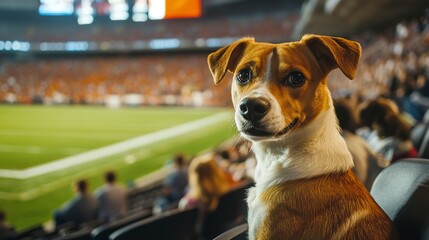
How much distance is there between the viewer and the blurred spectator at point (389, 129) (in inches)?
114

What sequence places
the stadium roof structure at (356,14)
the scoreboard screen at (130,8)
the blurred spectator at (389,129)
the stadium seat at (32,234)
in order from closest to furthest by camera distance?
1. the blurred spectator at (389,129)
2. the stadium seat at (32,234)
3. the stadium roof structure at (356,14)
4. the scoreboard screen at (130,8)

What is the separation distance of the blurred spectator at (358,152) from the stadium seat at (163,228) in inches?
35.4

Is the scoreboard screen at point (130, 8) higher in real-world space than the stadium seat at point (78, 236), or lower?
higher

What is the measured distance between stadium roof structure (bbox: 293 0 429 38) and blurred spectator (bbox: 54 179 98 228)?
4403 millimetres

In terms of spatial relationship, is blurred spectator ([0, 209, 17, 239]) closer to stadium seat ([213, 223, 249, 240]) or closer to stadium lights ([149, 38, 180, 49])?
stadium seat ([213, 223, 249, 240])

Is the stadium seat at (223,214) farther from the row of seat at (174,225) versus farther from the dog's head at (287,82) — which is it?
the dog's head at (287,82)

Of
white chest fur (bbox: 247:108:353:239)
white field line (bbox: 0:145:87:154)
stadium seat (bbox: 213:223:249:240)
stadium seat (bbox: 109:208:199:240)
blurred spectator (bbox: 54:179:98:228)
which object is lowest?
white field line (bbox: 0:145:87:154)

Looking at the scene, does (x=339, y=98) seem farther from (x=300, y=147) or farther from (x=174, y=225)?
(x=300, y=147)

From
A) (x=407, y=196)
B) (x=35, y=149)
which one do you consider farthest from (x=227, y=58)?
(x=35, y=149)

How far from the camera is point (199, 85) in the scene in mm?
27891

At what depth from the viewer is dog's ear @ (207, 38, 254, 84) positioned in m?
1.41

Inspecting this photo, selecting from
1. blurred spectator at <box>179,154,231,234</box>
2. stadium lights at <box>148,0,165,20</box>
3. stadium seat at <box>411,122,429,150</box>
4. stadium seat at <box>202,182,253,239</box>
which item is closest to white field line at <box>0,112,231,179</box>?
blurred spectator at <box>179,154,231,234</box>

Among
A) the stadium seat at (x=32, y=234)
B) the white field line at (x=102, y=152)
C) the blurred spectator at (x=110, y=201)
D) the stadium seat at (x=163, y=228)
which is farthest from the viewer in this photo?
the white field line at (x=102, y=152)

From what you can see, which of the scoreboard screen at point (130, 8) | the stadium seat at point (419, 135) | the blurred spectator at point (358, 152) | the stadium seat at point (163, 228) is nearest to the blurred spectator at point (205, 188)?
the stadium seat at point (163, 228)
